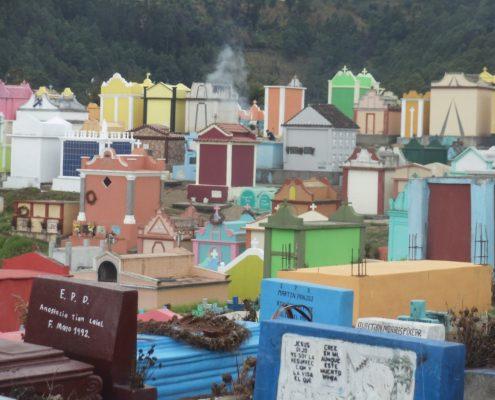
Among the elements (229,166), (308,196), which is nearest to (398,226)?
(308,196)

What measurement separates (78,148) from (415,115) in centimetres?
1293

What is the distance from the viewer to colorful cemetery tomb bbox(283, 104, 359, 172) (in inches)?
1850

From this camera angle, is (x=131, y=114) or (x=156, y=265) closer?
(x=156, y=265)

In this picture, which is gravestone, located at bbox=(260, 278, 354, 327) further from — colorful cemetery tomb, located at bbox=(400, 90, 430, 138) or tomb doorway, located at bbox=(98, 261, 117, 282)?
colorful cemetery tomb, located at bbox=(400, 90, 430, 138)

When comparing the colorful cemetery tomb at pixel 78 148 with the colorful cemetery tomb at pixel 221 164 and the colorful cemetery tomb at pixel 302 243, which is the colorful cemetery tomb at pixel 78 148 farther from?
the colorful cemetery tomb at pixel 302 243

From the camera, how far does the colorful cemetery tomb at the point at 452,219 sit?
21.7 metres

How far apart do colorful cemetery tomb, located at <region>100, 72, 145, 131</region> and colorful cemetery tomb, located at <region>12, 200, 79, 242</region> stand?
39.2 feet

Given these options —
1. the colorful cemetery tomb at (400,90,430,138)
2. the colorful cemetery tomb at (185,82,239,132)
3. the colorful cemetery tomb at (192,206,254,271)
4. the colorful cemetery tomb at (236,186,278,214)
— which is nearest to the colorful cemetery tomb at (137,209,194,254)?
the colorful cemetery tomb at (192,206,254,271)

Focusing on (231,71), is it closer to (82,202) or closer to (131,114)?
(131,114)

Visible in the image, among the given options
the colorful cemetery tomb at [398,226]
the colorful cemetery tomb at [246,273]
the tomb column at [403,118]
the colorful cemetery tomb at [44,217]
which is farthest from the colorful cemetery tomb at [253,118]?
the colorful cemetery tomb at [246,273]

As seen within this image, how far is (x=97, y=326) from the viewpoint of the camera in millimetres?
8672

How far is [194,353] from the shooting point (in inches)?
391

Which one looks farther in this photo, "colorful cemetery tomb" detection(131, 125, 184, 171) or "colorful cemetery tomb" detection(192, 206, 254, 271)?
"colorful cemetery tomb" detection(131, 125, 184, 171)

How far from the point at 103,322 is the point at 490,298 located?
10022mm
